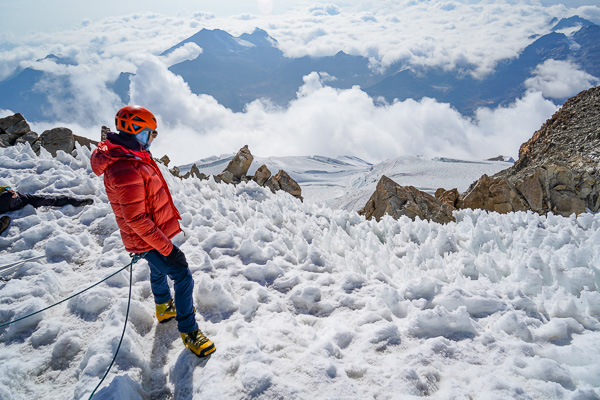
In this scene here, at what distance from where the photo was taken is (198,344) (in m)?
3.21

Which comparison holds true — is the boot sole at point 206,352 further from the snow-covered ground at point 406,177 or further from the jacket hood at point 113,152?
the snow-covered ground at point 406,177

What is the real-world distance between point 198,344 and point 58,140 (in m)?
16.4

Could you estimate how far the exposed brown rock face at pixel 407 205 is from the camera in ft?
38.7

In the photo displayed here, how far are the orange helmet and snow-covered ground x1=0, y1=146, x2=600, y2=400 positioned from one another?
83.6 inches

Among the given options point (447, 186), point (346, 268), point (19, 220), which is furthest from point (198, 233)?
point (447, 186)

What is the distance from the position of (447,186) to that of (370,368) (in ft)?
128

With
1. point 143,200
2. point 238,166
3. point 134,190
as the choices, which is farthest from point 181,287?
point 238,166

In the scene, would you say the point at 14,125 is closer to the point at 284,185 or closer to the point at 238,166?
the point at 238,166

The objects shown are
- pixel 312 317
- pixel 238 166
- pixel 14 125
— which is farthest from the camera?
pixel 238 166

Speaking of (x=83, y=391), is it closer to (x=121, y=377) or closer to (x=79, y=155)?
(x=121, y=377)

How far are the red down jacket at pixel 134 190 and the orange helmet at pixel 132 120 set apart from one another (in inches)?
8.1

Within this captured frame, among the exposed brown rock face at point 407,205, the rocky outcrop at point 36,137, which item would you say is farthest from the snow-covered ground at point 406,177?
the rocky outcrop at point 36,137

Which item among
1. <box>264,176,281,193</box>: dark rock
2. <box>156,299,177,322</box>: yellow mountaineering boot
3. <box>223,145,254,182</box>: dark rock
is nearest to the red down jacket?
<box>156,299,177,322</box>: yellow mountaineering boot

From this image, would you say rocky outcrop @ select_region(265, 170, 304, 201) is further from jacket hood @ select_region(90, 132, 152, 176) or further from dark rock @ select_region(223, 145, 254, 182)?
jacket hood @ select_region(90, 132, 152, 176)
